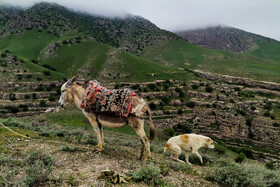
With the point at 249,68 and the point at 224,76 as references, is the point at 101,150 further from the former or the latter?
the point at 249,68

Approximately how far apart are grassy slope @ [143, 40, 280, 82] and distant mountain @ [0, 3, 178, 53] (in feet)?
43.5

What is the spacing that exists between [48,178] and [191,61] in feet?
287

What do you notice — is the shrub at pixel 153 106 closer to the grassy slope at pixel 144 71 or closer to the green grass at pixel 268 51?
the grassy slope at pixel 144 71

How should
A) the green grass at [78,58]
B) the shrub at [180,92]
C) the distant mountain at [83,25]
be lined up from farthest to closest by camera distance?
the distant mountain at [83,25]
the green grass at [78,58]
the shrub at [180,92]

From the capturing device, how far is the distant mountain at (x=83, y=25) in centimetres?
9150

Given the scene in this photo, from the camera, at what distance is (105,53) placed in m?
74.6

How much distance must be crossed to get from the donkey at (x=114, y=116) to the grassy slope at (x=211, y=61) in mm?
65488

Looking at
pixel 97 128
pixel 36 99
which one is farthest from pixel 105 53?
pixel 97 128

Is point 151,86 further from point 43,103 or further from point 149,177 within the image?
point 149,177

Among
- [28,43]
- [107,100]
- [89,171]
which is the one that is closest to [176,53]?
[28,43]

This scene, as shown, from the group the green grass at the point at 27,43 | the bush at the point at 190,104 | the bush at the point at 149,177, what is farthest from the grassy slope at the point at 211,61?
the bush at the point at 149,177

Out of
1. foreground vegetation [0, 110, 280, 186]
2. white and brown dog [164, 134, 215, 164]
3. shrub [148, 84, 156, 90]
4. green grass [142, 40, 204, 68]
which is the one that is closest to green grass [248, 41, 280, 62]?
green grass [142, 40, 204, 68]

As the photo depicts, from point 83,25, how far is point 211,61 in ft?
276

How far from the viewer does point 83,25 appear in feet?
352
